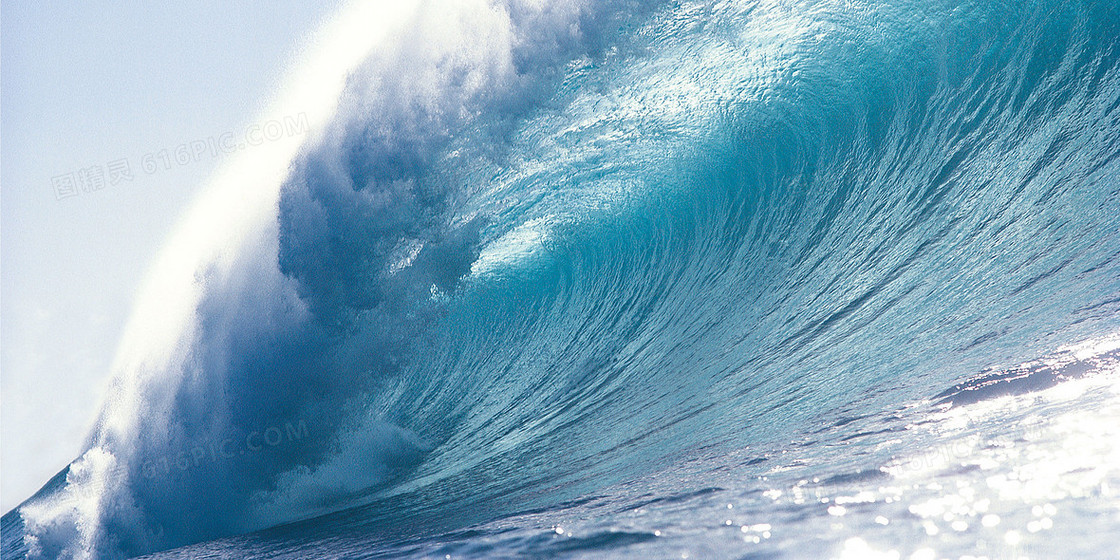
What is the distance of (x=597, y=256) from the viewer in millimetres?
8422

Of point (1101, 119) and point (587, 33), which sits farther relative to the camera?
point (587, 33)

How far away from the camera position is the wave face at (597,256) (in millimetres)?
4395

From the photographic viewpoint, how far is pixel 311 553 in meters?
4.02

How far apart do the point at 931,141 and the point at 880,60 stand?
1.51 metres

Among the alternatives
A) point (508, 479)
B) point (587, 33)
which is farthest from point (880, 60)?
point (508, 479)

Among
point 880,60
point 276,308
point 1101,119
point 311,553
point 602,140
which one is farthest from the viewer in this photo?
point 602,140

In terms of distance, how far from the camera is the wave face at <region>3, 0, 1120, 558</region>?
439 centimetres

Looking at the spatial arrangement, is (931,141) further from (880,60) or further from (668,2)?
(668,2)

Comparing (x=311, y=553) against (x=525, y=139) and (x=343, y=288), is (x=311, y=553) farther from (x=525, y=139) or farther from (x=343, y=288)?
(x=525, y=139)

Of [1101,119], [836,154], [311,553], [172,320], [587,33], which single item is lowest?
[311,553]

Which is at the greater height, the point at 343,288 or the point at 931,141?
the point at 343,288

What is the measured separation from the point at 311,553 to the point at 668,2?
691cm

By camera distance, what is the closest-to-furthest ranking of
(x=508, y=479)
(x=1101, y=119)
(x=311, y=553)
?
(x=311, y=553)
(x=508, y=479)
(x=1101, y=119)

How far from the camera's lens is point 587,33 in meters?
7.68
